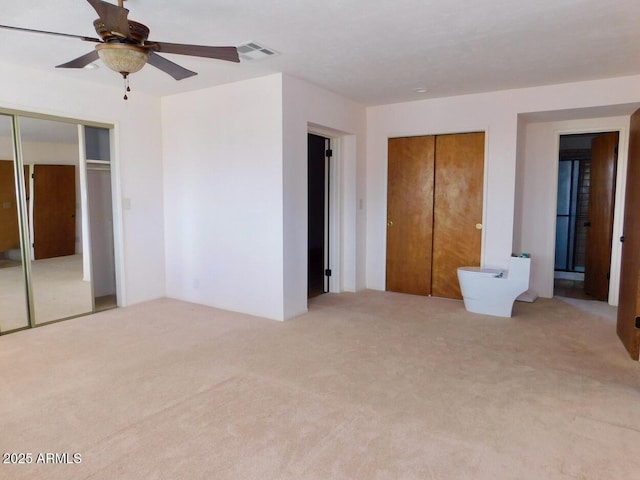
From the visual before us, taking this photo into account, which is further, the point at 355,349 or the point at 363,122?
the point at 363,122

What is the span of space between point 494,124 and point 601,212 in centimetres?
184

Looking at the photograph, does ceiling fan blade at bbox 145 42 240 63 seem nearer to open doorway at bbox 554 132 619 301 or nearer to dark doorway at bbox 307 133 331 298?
Answer: dark doorway at bbox 307 133 331 298

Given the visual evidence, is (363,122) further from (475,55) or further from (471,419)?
(471,419)

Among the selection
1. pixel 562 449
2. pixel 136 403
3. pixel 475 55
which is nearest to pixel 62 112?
pixel 136 403

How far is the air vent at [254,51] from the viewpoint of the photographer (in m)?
3.32

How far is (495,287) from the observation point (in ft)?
14.7

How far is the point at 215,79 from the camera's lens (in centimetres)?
431

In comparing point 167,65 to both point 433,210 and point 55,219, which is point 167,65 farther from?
point 433,210

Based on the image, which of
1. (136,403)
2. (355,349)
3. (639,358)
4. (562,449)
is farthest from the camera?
(355,349)

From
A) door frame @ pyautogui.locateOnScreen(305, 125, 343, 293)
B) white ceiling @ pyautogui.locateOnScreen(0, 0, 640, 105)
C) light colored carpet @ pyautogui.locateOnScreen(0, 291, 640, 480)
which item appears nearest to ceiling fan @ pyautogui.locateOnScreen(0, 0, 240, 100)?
white ceiling @ pyautogui.locateOnScreen(0, 0, 640, 105)

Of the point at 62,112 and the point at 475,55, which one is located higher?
the point at 475,55

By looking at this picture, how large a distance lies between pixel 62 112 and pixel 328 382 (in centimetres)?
370

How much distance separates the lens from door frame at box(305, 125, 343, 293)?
5.48 meters

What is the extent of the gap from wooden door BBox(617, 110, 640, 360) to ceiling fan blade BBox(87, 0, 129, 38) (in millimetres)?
3872
